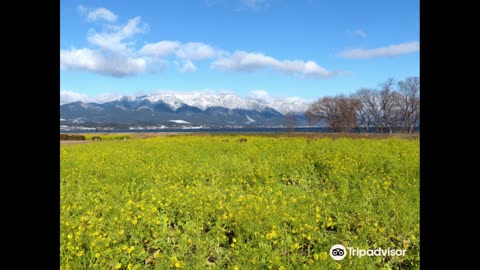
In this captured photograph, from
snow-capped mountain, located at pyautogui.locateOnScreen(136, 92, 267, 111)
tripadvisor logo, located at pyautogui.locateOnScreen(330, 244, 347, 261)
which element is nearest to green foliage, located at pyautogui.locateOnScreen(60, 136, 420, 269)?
tripadvisor logo, located at pyautogui.locateOnScreen(330, 244, 347, 261)

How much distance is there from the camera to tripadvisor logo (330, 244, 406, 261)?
2.87 m

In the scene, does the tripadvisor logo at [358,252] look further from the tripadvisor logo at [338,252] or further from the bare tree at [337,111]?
the bare tree at [337,111]

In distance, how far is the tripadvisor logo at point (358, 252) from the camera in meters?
2.87

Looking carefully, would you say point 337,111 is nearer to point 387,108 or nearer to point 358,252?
point 387,108

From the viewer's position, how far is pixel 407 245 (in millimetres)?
3121

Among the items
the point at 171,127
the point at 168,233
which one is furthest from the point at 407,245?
the point at 171,127

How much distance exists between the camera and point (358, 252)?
2.88 m

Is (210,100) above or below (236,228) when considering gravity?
above

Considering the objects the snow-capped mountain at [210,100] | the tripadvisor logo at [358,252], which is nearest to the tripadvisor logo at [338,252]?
the tripadvisor logo at [358,252]

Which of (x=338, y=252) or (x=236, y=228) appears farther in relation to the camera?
(x=236, y=228)

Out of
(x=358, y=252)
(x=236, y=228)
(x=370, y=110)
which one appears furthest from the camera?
(x=370, y=110)

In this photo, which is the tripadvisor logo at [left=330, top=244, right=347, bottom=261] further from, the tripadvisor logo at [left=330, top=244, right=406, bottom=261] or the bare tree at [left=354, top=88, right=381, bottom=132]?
the bare tree at [left=354, top=88, right=381, bottom=132]

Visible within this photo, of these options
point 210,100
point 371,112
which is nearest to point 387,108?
point 371,112

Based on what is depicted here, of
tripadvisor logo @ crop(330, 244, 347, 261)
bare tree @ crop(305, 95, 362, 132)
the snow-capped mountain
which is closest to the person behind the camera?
tripadvisor logo @ crop(330, 244, 347, 261)
